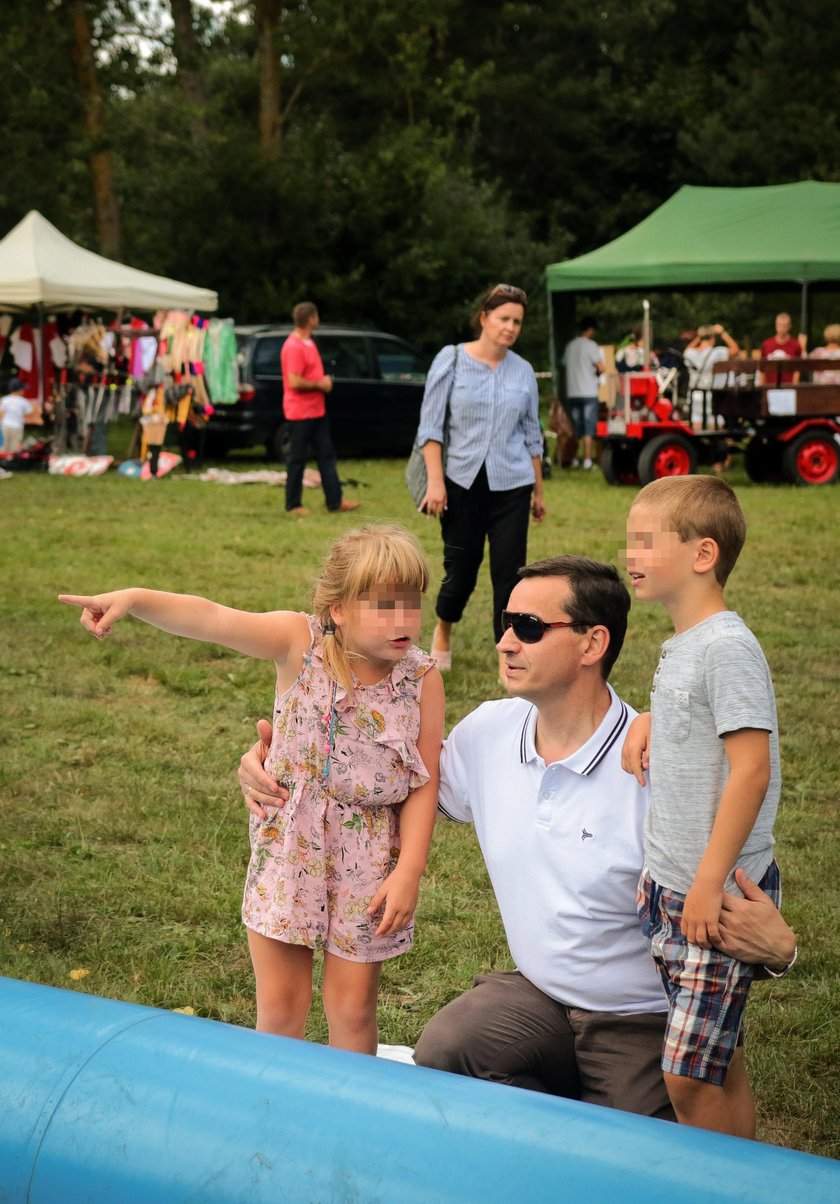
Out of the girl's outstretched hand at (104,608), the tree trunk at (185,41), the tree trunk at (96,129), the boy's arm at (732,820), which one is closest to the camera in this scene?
the boy's arm at (732,820)

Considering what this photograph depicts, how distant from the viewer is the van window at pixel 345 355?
61.4ft

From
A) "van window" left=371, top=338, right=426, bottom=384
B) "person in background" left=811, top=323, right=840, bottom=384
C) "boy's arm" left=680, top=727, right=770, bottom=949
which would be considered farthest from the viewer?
"van window" left=371, top=338, right=426, bottom=384

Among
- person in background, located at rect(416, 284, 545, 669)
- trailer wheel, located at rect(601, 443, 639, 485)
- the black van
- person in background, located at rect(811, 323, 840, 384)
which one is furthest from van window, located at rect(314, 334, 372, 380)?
person in background, located at rect(416, 284, 545, 669)

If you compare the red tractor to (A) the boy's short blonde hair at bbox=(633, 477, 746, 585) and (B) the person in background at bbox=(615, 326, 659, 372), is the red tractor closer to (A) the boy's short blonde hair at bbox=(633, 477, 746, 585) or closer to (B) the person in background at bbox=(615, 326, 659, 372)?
(B) the person in background at bbox=(615, 326, 659, 372)

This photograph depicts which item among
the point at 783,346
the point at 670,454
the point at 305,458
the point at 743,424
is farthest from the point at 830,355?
the point at 305,458

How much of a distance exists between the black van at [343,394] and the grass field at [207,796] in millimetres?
6448

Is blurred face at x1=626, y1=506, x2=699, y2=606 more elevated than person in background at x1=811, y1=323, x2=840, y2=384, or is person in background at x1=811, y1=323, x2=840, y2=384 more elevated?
person in background at x1=811, y1=323, x2=840, y2=384

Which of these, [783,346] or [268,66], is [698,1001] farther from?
[268,66]

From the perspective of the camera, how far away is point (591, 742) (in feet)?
8.61

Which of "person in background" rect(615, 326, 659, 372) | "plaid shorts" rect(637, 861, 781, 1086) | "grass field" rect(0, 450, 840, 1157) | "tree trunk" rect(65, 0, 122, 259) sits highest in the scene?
"tree trunk" rect(65, 0, 122, 259)

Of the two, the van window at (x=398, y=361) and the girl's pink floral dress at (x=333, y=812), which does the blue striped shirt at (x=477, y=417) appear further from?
the van window at (x=398, y=361)

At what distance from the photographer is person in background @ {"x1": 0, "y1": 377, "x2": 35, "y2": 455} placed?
18.0 m

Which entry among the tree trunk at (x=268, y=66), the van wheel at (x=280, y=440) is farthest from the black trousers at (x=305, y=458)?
the tree trunk at (x=268, y=66)

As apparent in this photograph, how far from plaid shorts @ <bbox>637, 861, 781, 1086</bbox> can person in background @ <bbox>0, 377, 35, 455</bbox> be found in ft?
54.6
